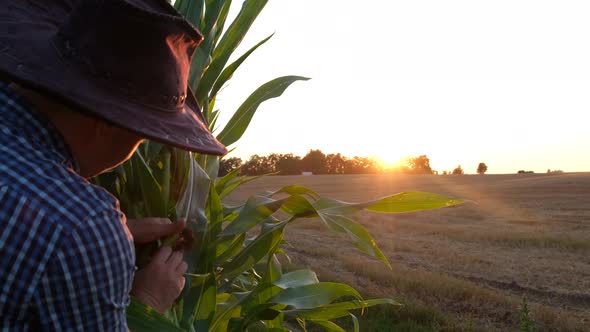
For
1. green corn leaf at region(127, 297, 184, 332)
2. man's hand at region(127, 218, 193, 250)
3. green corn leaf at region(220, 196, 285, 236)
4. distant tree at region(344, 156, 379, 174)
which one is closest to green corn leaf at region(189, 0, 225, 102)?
green corn leaf at region(220, 196, 285, 236)

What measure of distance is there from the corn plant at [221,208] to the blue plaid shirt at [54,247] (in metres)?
0.50

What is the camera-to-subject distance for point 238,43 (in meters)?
1.93

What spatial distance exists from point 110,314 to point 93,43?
47 centimetres

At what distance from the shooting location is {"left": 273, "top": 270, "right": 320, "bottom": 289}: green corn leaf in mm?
1984

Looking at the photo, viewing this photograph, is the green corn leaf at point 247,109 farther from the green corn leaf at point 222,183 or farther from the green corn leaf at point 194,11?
the green corn leaf at point 194,11

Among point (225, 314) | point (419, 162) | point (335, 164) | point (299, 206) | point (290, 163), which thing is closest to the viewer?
point (299, 206)

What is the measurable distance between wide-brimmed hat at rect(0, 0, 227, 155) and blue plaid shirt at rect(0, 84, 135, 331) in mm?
104

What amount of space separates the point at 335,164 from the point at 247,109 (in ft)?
163

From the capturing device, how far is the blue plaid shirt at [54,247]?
32.6 inches

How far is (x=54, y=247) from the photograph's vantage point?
0.83 m

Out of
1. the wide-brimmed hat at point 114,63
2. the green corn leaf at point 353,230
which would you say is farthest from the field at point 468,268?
the wide-brimmed hat at point 114,63

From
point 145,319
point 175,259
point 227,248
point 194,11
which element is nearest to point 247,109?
point 194,11

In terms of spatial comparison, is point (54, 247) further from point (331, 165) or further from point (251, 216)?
point (331, 165)

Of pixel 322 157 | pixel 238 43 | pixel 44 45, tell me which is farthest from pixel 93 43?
pixel 322 157
